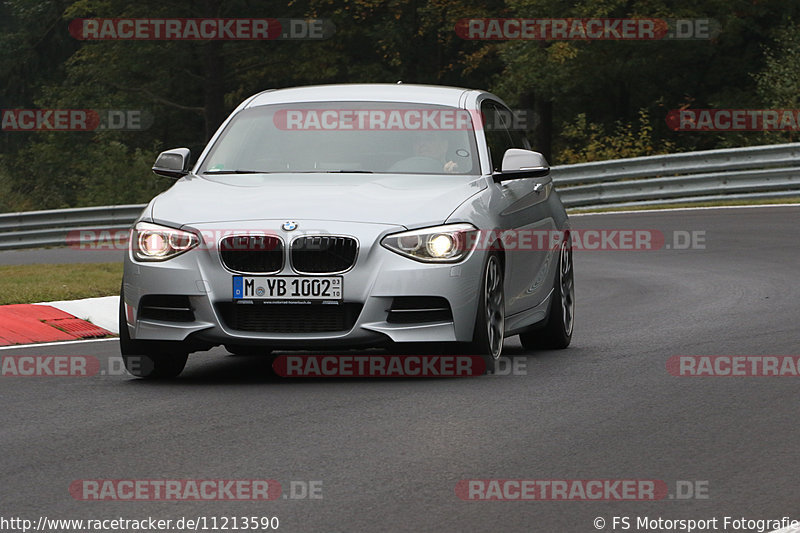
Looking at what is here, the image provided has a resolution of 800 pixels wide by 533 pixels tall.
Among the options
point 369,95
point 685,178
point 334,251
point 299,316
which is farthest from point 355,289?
point 685,178

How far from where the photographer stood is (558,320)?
1091 centimetres

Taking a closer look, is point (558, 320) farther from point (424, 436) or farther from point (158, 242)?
point (424, 436)

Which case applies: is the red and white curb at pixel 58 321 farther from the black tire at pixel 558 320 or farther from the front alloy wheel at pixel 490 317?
the front alloy wheel at pixel 490 317

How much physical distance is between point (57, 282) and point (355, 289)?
27.0 feet

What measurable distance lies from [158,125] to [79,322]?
42.2m

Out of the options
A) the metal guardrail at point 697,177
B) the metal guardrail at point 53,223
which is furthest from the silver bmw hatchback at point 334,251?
the metal guardrail at point 53,223

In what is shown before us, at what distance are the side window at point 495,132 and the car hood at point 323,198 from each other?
25.0 inches

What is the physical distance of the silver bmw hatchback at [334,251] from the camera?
871cm

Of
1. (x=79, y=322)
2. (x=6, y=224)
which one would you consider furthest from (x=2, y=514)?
(x=6, y=224)

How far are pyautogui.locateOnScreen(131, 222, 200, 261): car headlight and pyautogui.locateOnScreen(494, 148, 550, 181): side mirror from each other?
2.08 metres

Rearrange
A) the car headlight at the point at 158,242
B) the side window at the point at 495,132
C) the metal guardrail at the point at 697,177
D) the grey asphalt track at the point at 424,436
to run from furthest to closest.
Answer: the metal guardrail at the point at 697,177
the side window at the point at 495,132
the car headlight at the point at 158,242
the grey asphalt track at the point at 424,436

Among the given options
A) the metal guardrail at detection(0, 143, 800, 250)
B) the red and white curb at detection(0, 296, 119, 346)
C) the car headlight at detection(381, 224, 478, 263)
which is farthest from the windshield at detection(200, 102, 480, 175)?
the metal guardrail at detection(0, 143, 800, 250)

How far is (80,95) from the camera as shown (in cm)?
5259

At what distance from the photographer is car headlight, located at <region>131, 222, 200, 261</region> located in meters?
8.84
